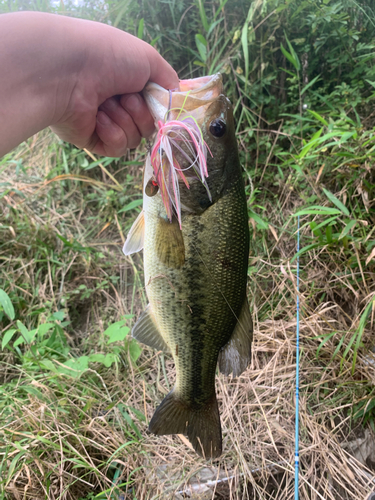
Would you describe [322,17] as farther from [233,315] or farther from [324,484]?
[324,484]

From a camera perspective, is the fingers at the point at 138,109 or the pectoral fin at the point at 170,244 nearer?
the pectoral fin at the point at 170,244

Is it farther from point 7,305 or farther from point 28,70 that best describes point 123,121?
point 7,305

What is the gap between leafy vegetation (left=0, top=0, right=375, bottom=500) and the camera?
6.30ft

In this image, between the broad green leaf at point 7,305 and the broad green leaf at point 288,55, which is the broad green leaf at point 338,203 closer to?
the broad green leaf at point 288,55

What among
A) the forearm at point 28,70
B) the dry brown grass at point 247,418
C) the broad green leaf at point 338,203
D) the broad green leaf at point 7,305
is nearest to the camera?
the forearm at point 28,70

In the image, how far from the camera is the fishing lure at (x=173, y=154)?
1.19m

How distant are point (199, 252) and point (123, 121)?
31.3 inches

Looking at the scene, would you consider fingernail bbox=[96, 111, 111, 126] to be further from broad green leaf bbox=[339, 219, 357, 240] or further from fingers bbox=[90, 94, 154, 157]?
broad green leaf bbox=[339, 219, 357, 240]

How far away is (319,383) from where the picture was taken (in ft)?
6.68

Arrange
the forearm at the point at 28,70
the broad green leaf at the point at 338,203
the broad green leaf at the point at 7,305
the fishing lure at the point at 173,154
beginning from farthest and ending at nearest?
the broad green leaf at the point at 7,305, the broad green leaf at the point at 338,203, the fishing lure at the point at 173,154, the forearm at the point at 28,70

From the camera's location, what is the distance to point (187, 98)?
4.18ft

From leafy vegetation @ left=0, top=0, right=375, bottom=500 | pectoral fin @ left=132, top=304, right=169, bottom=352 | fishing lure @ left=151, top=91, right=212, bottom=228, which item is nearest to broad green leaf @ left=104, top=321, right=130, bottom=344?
leafy vegetation @ left=0, top=0, right=375, bottom=500

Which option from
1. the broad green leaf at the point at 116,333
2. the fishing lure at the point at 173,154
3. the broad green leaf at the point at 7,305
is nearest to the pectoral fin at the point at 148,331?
the fishing lure at the point at 173,154

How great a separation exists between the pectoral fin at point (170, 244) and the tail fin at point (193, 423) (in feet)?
2.38
